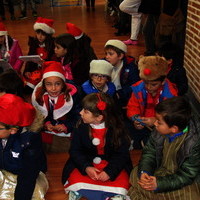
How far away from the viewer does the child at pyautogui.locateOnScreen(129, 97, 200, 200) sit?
5.49 feet

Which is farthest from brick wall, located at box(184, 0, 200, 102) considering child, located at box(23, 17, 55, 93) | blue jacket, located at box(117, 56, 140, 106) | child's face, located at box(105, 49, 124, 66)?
child, located at box(23, 17, 55, 93)

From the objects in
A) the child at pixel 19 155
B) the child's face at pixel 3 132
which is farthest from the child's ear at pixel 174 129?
the child's face at pixel 3 132

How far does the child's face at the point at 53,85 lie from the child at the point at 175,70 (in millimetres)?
1013

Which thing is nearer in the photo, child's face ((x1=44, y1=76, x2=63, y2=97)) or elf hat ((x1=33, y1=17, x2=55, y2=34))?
child's face ((x1=44, y1=76, x2=63, y2=97))

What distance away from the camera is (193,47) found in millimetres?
3104

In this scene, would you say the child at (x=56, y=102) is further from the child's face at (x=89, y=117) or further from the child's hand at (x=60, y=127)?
the child's face at (x=89, y=117)

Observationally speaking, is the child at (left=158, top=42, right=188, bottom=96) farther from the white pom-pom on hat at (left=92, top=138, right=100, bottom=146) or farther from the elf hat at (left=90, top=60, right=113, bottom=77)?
the white pom-pom on hat at (left=92, top=138, right=100, bottom=146)

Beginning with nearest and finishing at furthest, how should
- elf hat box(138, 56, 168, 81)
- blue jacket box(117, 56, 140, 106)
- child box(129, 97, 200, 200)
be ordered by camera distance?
child box(129, 97, 200, 200) → elf hat box(138, 56, 168, 81) → blue jacket box(117, 56, 140, 106)

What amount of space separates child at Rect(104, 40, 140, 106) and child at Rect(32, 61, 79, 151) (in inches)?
22.4

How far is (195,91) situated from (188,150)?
1.51 metres

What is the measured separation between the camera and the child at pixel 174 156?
167 cm

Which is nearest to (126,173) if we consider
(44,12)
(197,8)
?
(197,8)

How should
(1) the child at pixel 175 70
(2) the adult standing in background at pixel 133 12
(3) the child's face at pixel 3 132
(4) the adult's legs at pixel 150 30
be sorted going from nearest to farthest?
(3) the child's face at pixel 3 132
(1) the child at pixel 175 70
(4) the adult's legs at pixel 150 30
(2) the adult standing in background at pixel 133 12

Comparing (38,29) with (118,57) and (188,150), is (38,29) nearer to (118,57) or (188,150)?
(118,57)
